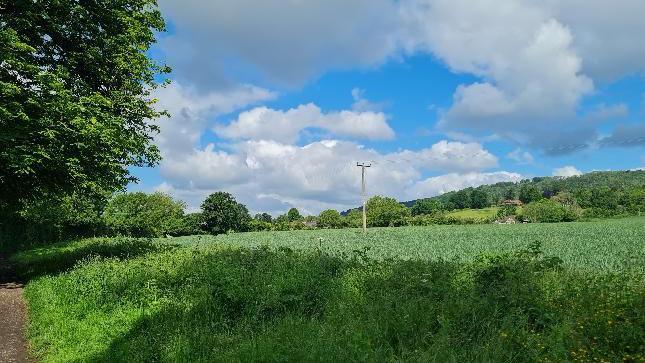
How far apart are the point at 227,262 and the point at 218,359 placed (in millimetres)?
7986

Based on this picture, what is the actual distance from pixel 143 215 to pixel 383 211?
7515cm

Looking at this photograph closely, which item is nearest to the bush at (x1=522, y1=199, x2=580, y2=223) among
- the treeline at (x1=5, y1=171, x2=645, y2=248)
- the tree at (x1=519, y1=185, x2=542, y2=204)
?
the treeline at (x1=5, y1=171, x2=645, y2=248)

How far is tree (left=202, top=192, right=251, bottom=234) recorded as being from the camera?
3984 inches

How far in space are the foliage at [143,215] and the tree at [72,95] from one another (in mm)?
46412

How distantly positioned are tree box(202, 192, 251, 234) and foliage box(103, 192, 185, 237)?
7.64 meters

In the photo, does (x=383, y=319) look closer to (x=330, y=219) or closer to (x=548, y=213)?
(x=548, y=213)

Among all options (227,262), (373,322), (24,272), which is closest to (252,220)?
(24,272)

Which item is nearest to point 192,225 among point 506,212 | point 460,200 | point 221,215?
point 221,215

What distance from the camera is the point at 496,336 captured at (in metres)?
7.38

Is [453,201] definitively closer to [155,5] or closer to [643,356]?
[155,5]

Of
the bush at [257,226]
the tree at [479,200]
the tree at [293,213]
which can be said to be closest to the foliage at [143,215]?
the bush at [257,226]

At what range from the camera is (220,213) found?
101125 mm

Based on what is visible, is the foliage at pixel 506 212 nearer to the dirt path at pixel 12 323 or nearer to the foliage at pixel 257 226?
the foliage at pixel 257 226

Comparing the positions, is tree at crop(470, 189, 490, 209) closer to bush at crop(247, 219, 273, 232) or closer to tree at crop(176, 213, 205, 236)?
bush at crop(247, 219, 273, 232)
